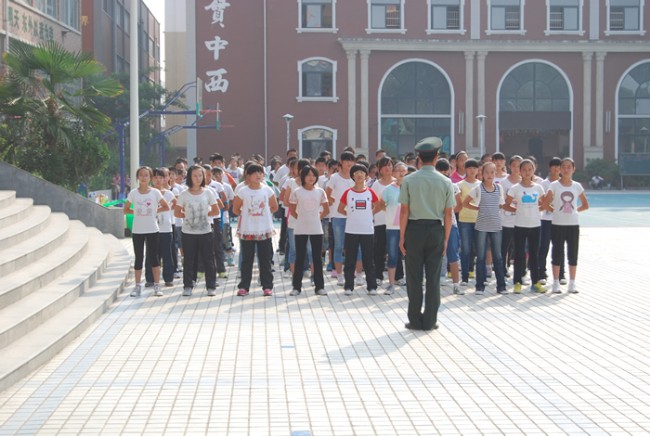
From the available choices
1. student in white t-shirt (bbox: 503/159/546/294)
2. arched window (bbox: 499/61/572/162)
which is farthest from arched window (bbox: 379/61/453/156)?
student in white t-shirt (bbox: 503/159/546/294)

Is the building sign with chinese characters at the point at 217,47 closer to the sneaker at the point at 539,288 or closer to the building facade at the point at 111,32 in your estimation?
the building facade at the point at 111,32

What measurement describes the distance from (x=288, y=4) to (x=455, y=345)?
43.0 m

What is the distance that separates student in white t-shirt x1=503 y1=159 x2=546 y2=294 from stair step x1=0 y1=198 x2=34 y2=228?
6872mm

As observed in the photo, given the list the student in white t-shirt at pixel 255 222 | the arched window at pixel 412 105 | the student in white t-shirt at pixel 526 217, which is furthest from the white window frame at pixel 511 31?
the student in white t-shirt at pixel 255 222

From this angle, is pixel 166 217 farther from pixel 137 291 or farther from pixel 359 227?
pixel 359 227

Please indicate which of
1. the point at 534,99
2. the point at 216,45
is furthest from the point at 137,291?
the point at 534,99

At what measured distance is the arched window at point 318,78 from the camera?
5072 cm

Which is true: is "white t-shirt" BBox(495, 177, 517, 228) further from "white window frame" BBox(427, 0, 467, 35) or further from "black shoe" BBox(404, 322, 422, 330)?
"white window frame" BBox(427, 0, 467, 35)

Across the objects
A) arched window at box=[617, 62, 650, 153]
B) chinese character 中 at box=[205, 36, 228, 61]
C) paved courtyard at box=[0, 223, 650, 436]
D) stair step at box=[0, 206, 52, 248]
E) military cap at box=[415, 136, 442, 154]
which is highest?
chinese character 中 at box=[205, 36, 228, 61]

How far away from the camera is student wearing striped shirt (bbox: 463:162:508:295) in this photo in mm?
13109

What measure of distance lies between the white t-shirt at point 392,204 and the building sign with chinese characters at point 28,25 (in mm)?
23690

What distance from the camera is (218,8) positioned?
5019 centimetres

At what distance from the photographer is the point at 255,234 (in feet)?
42.3

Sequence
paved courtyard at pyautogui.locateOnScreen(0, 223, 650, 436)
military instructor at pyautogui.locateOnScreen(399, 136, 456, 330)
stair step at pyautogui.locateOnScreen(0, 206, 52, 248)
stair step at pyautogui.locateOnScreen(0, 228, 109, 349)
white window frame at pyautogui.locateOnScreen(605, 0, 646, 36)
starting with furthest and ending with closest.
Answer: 1. white window frame at pyautogui.locateOnScreen(605, 0, 646, 36)
2. stair step at pyautogui.locateOnScreen(0, 206, 52, 248)
3. military instructor at pyautogui.locateOnScreen(399, 136, 456, 330)
4. stair step at pyautogui.locateOnScreen(0, 228, 109, 349)
5. paved courtyard at pyautogui.locateOnScreen(0, 223, 650, 436)
